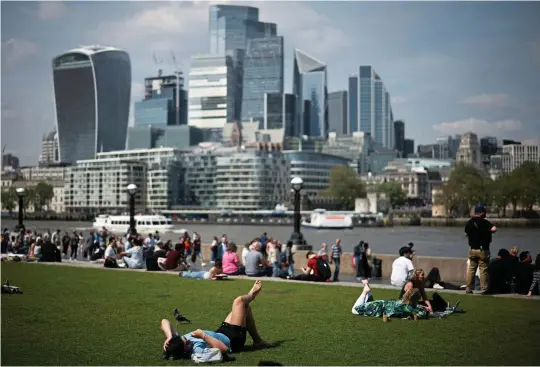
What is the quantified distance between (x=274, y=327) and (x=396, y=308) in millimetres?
2292

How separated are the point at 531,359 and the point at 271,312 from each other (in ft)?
18.0

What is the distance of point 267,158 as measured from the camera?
19312 centimetres

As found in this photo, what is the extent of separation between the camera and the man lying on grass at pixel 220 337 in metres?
10.3

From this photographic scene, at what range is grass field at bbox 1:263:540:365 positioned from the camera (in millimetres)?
10500

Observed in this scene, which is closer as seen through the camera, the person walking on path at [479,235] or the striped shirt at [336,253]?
the person walking on path at [479,235]

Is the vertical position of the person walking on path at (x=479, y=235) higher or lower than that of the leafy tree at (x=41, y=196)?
lower

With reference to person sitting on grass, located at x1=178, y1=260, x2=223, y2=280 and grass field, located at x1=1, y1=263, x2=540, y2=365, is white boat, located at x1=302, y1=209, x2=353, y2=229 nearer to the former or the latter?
person sitting on grass, located at x1=178, y1=260, x2=223, y2=280

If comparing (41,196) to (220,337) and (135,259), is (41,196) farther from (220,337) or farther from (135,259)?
(220,337)

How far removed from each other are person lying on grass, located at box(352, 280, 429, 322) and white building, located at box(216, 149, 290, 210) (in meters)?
174

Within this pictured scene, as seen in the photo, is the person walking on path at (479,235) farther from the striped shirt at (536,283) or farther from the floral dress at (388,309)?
the floral dress at (388,309)

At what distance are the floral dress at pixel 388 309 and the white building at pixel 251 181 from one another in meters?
174

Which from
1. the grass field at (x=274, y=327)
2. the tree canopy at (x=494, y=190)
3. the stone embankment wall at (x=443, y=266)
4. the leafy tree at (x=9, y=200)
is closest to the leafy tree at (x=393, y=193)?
the tree canopy at (x=494, y=190)

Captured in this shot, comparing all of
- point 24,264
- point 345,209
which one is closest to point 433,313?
point 24,264

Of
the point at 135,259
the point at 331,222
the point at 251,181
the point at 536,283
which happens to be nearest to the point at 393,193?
the point at 251,181
